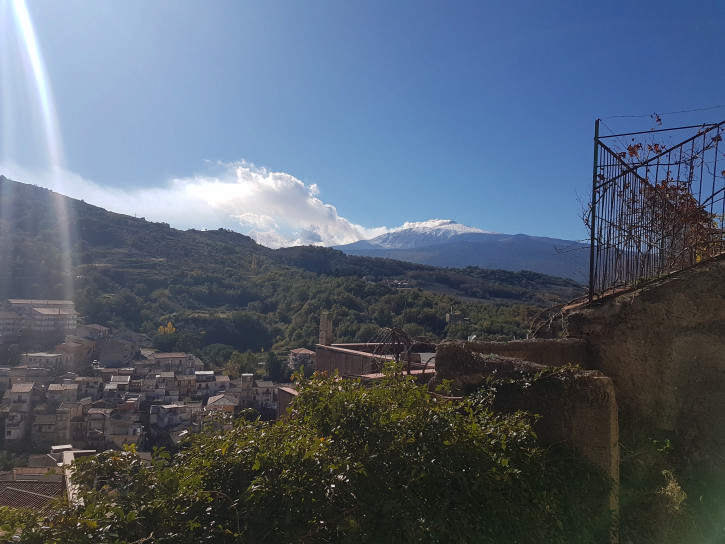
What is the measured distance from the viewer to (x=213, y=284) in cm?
7106

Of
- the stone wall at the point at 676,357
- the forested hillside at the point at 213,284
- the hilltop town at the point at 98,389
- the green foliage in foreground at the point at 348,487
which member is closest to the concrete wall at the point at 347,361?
the stone wall at the point at 676,357

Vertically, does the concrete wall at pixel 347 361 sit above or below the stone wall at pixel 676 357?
below

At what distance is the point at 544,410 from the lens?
3713 millimetres

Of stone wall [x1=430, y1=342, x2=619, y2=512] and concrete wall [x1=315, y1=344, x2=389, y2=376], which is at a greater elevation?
stone wall [x1=430, y1=342, x2=619, y2=512]

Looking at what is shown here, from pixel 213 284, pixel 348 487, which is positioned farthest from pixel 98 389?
pixel 213 284

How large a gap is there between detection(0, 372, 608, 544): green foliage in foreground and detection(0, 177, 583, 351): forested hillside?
898 inches

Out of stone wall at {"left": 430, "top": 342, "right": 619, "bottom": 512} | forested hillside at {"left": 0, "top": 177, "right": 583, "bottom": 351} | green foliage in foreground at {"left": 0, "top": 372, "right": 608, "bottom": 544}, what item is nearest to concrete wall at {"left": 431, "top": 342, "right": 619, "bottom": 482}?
stone wall at {"left": 430, "top": 342, "right": 619, "bottom": 512}

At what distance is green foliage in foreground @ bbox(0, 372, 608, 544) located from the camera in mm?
2398

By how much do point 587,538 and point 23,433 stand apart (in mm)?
29434

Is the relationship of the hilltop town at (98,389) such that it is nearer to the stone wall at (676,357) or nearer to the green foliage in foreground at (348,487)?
the stone wall at (676,357)

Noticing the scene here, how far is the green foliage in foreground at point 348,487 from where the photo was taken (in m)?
2.40

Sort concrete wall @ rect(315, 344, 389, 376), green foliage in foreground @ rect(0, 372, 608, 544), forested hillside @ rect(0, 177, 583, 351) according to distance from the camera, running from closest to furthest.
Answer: green foliage in foreground @ rect(0, 372, 608, 544) → concrete wall @ rect(315, 344, 389, 376) → forested hillside @ rect(0, 177, 583, 351)

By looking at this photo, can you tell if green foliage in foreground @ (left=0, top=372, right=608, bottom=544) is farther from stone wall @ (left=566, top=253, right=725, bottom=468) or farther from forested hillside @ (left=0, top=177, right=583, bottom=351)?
forested hillside @ (left=0, top=177, right=583, bottom=351)

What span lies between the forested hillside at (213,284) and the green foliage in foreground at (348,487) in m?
22.8
